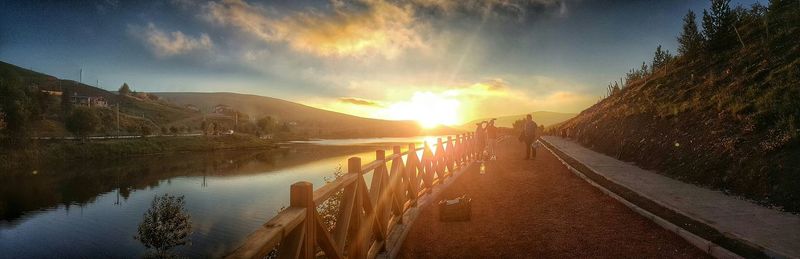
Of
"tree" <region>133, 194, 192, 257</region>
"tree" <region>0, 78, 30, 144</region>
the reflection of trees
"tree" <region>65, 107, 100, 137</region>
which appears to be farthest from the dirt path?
"tree" <region>65, 107, 100, 137</region>

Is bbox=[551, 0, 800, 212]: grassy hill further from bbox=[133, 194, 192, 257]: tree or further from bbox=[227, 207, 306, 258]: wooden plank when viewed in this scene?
bbox=[133, 194, 192, 257]: tree

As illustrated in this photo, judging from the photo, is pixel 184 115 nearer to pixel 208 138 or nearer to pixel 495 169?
pixel 208 138

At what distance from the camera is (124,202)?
3669 centimetres

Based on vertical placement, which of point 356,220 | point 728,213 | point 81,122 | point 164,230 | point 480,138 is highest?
point 81,122

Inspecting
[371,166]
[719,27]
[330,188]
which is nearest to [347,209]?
[330,188]

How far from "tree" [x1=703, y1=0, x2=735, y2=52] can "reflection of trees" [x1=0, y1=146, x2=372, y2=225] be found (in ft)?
179

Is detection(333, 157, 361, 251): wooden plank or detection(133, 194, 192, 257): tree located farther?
detection(133, 194, 192, 257): tree

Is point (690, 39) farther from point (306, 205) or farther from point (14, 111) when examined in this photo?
point (14, 111)

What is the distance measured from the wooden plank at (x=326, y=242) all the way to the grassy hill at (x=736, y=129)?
9045 millimetres

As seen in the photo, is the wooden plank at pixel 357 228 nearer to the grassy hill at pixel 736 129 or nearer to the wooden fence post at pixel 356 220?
the wooden fence post at pixel 356 220

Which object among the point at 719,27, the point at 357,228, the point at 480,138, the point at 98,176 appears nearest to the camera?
the point at 357,228

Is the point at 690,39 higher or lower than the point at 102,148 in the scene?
higher

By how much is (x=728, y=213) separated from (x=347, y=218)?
7605 millimetres

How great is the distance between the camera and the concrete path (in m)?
5.58
